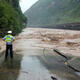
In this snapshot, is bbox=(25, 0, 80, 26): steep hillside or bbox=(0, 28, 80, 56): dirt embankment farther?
bbox=(25, 0, 80, 26): steep hillside

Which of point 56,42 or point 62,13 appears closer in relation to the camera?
point 56,42

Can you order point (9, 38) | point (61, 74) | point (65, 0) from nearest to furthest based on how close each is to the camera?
point (61, 74) < point (9, 38) < point (65, 0)

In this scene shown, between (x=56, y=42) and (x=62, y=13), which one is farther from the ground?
(x=62, y=13)

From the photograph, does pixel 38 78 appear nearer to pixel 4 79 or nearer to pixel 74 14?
pixel 4 79

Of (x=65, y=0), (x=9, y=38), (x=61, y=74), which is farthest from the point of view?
(x=65, y=0)

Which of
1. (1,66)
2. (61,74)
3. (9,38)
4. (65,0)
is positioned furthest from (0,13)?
(65,0)

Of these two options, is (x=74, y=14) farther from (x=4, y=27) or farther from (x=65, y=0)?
(x=4, y=27)

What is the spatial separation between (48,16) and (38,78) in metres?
186

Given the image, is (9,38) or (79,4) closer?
(9,38)

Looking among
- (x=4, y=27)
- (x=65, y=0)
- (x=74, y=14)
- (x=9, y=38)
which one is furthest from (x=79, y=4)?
(x=9, y=38)

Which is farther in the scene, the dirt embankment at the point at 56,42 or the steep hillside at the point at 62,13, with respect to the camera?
the steep hillside at the point at 62,13

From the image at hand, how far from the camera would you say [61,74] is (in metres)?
A: 9.44

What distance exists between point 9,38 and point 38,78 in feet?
15.9

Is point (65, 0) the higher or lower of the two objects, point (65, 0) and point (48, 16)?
the higher
